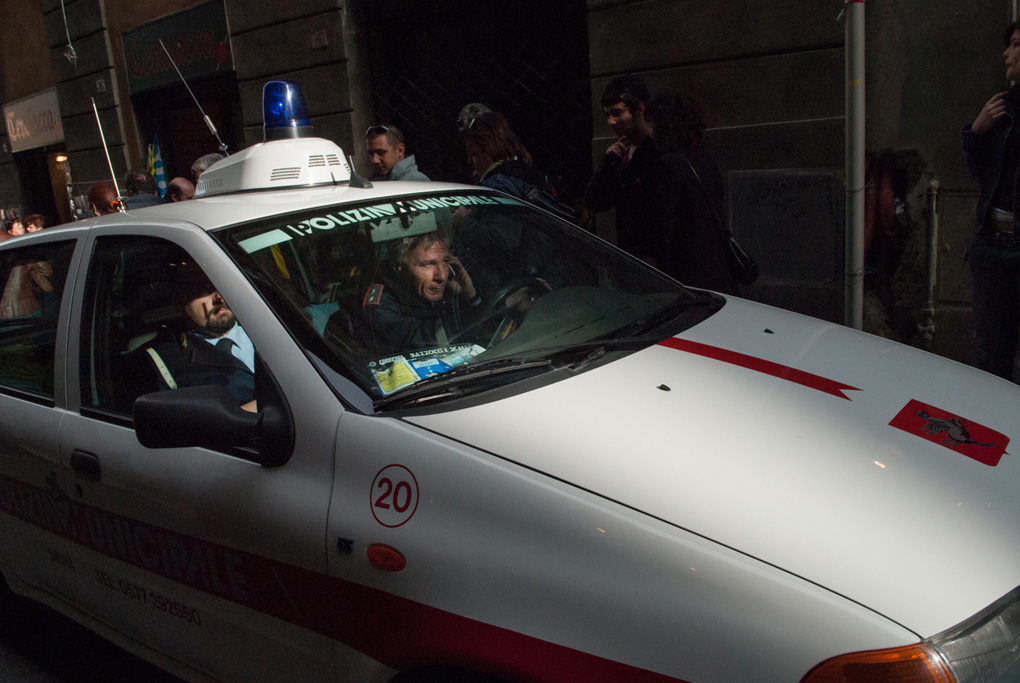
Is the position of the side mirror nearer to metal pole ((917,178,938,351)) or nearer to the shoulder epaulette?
the shoulder epaulette

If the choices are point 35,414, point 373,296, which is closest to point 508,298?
point 373,296

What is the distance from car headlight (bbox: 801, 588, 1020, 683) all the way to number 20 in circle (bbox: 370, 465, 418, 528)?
814 millimetres

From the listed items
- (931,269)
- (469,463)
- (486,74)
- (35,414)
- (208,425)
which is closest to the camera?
(469,463)

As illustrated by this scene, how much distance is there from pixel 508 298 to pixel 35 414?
155 cm

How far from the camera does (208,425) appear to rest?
74.8 inches

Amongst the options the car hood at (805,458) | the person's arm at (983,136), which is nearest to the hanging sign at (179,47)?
the person's arm at (983,136)

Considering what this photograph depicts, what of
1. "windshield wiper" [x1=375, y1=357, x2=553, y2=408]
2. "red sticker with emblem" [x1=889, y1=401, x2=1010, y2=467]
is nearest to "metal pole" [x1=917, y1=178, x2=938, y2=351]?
"red sticker with emblem" [x1=889, y1=401, x2=1010, y2=467]

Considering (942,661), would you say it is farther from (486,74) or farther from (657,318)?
(486,74)

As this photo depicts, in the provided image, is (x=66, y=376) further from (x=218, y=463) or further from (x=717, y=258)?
(x=717, y=258)

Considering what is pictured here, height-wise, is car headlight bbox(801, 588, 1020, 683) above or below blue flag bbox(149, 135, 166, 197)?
below

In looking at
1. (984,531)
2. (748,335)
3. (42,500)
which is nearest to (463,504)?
(984,531)

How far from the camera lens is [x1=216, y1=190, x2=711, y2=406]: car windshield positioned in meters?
2.06

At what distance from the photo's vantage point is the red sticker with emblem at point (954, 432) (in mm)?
1888

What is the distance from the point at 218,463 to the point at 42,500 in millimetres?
965
